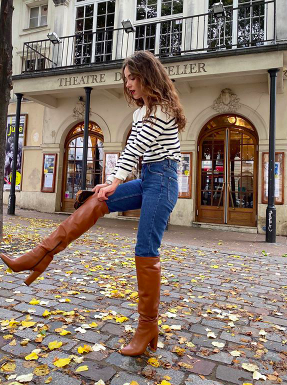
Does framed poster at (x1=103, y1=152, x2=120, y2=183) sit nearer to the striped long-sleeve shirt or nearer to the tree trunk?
the tree trunk

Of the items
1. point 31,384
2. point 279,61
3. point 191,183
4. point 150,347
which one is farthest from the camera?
point 191,183

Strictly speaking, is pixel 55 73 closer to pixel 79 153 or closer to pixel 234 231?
pixel 79 153

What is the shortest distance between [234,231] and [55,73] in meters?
7.53

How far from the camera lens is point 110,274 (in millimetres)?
3838

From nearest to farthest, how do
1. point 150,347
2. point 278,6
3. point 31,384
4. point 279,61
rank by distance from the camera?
point 31,384 → point 150,347 → point 279,61 → point 278,6

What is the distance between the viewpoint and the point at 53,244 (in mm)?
1795

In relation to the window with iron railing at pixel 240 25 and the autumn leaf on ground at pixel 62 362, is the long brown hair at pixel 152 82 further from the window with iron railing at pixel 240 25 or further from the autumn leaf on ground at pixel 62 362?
the window with iron railing at pixel 240 25

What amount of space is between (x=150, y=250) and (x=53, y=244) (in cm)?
56

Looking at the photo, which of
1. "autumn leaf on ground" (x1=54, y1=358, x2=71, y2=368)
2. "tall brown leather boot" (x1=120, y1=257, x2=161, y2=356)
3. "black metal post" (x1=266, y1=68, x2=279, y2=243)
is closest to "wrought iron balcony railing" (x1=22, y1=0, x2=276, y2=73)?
"black metal post" (x1=266, y1=68, x2=279, y2=243)

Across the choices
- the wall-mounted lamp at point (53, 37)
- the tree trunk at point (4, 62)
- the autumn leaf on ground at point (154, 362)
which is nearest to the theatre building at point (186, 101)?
the wall-mounted lamp at point (53, 37)

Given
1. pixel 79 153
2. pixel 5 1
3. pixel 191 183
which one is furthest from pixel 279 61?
pixel 79 153

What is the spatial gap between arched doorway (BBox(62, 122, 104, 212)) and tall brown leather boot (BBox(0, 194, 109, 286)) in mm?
9971

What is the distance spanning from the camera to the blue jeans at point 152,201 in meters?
1.90

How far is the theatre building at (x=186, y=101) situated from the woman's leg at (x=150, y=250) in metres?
6.96
